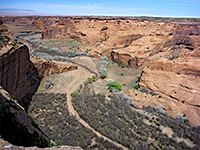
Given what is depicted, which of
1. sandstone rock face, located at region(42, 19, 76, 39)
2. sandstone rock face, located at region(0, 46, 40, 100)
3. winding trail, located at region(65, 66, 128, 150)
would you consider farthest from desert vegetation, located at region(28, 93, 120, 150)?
sandstone rock face, located at region(42, 19, 76, 39)

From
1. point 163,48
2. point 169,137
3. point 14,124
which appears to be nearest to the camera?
point 14,124

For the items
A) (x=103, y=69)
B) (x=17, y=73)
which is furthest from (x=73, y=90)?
(x=103, y=69)

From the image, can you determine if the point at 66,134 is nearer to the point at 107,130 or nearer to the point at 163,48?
the point at 107,130

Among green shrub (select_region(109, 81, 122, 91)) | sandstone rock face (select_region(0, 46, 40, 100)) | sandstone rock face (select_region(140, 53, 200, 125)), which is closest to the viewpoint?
sandstone rock face (select_region(0, 46, 40, 100))

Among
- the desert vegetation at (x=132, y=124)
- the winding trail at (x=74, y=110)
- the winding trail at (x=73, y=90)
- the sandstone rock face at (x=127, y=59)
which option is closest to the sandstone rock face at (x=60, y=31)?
the sandstone rock face at (x=127, y=59)

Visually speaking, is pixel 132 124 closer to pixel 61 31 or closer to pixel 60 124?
pixel 60 124

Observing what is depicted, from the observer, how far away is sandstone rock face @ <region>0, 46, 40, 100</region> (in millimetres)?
15555

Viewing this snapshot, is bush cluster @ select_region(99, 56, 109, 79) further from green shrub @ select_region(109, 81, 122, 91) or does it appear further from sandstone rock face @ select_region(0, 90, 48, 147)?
sandstone rock face @ select_region(0, 90, 48, 147)

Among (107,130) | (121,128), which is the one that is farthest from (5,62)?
(121,128)

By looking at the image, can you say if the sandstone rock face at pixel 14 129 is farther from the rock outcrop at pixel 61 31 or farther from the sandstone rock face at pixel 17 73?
the rock outcrop at pixel 61 31

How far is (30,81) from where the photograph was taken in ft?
72.5

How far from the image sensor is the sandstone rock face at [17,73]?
15555mm

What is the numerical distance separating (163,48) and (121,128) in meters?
32.6

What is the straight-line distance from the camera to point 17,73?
18.5 metres
